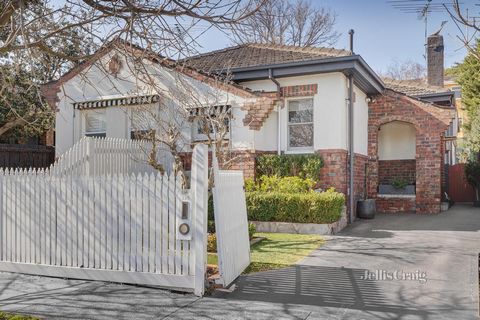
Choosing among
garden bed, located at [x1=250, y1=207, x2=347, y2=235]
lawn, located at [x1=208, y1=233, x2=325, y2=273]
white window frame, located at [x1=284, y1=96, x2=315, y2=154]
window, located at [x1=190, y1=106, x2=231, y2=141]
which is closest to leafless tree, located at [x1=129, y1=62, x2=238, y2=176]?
window, located at [x1=190, y1=106, x2=231, y2=141]

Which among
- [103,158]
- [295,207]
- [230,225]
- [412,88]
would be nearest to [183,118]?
[103,158]

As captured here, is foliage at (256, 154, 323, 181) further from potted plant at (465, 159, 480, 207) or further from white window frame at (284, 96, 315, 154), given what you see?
potted plant at (465, 159, 480, 207)

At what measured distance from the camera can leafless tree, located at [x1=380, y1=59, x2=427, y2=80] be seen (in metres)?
33.7

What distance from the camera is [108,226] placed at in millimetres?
6027

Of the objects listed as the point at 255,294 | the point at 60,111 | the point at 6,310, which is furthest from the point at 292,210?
the point at 60,111

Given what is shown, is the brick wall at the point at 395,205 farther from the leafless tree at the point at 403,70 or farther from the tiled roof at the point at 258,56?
the leafless tree at the point at 403,70

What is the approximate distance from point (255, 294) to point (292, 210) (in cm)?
476

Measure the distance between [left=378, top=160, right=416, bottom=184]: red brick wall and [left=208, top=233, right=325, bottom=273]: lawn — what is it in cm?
656

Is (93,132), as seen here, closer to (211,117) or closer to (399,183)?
(211,117)

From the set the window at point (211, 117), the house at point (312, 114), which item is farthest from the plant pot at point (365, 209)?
the window at point (211, 117)

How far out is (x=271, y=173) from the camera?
12.1 m

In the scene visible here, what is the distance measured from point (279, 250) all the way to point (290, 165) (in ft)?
13.5

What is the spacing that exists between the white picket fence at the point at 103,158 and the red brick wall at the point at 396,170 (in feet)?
25.0

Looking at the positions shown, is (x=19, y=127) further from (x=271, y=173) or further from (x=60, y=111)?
(x=271, y=173)
